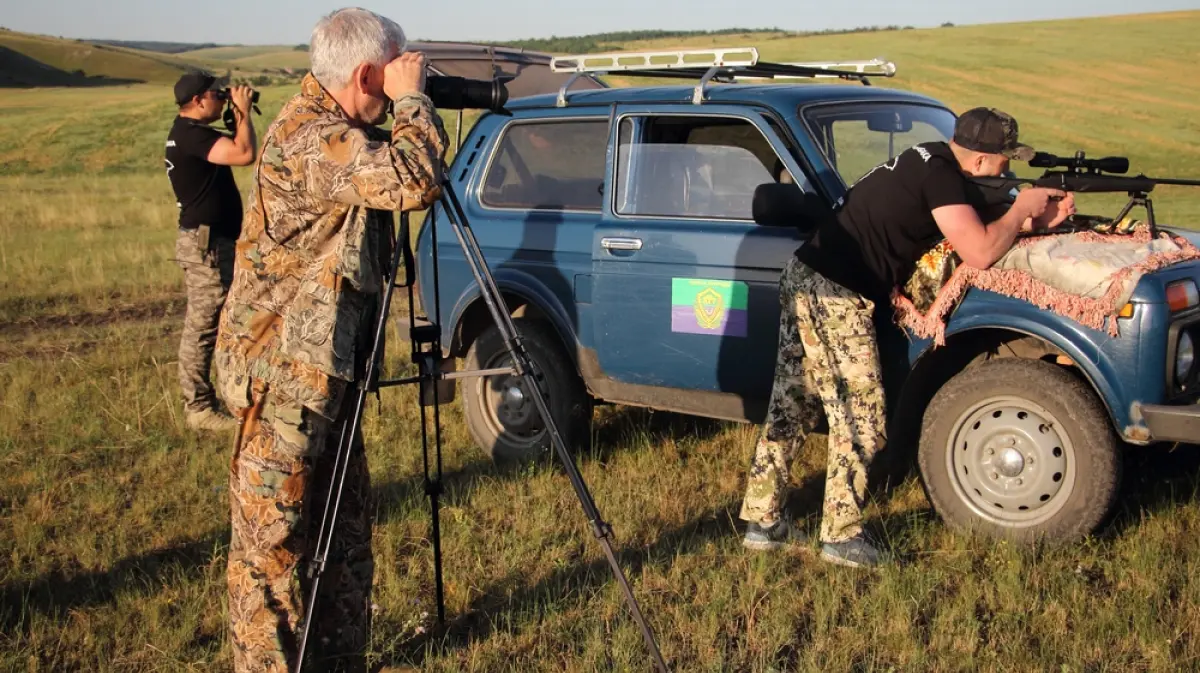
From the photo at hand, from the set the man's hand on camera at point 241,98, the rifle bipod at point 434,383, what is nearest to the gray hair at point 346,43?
the rifle bipod at point 434,383

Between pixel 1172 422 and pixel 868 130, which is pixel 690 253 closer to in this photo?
pixel 868 130

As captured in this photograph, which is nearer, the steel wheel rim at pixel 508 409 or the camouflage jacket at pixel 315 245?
the camouflage jacket at pixel 315 245

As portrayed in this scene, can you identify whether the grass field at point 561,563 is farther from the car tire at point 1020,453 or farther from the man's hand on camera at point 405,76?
the man's hand on camera at point 405,76

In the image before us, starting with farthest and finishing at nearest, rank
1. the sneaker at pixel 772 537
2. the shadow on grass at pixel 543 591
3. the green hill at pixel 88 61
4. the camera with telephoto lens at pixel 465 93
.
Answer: the green hill at pixel 88 61 < the sneaker at pixel 772 537 < the shadow on grass at pixel 543 591 < the camera with telephoto lens at pixel 465 93

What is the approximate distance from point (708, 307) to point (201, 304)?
351 cm

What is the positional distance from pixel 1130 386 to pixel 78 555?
4386mm

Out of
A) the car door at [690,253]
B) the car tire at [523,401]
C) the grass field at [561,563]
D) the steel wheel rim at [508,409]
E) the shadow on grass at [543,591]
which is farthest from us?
the steel wheel rim at [508,409]

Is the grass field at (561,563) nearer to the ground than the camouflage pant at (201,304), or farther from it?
nearer to the ground

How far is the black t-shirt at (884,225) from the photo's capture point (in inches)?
Answer: 177

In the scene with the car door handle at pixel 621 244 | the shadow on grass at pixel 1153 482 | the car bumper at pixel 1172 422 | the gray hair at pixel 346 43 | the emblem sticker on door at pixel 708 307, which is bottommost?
the shadow on grass at pixel 1153 482

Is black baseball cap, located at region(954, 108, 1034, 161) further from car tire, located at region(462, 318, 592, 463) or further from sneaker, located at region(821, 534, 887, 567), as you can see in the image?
car tire, located at region(462, 318, 592, 463)

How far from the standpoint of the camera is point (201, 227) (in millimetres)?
7094

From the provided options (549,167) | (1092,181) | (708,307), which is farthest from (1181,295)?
(549,167)

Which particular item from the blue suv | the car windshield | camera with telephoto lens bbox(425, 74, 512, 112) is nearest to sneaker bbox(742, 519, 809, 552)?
the blue suv
